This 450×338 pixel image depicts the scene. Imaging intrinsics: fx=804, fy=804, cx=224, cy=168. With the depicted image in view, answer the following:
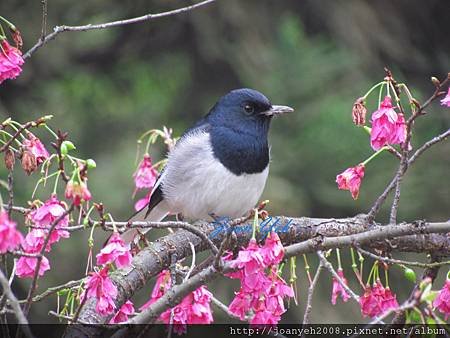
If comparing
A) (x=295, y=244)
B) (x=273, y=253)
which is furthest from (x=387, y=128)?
(x=273, y=253)

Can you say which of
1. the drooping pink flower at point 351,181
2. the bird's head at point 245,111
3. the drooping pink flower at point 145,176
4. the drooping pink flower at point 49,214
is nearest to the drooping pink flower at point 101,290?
the drooping pink flower at point 49,214

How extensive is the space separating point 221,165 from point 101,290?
1358 millimetres

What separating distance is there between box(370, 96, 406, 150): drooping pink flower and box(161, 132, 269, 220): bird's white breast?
995mm

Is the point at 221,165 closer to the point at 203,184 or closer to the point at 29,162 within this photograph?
the point at 203,184

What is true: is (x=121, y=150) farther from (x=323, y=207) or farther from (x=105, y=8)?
(x=323, y=207)

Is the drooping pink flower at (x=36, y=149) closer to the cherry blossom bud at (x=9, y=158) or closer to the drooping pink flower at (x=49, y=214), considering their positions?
the cherry blossom bud at (x=9, y=158)

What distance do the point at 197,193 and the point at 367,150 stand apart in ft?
8.46

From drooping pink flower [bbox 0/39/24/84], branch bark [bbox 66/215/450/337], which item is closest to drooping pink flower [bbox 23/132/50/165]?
drooping pink flower [bbox 0/39/24/84]

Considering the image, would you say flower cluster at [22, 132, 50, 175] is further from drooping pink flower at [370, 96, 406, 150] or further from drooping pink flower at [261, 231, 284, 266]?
drooping pink flower at [370, 96, 406, 150]

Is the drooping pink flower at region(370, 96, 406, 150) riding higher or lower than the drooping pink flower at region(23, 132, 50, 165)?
higher

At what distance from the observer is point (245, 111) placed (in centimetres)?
359

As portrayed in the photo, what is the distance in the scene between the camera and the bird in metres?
3.30

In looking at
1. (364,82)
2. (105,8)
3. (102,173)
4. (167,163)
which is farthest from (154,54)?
Answer: (167,163)

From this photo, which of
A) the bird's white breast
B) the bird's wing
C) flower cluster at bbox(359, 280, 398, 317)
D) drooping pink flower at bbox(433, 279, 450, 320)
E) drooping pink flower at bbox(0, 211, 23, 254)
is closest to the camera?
drooping pink flower at bbox(0, 211, 23, 254)
